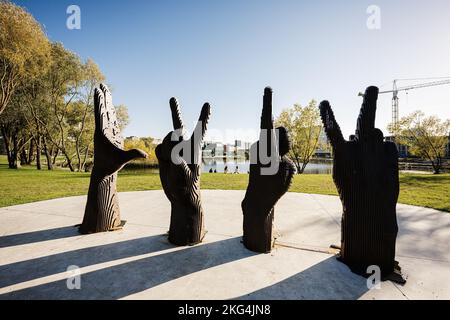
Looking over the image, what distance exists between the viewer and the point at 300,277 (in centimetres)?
300

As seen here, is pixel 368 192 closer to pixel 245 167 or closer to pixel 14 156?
pixel 14 156

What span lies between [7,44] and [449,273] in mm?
21191

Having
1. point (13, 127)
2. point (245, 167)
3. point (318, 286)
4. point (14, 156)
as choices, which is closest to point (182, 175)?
point (318, 286)

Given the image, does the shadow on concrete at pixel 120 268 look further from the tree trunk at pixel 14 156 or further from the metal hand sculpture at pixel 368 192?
the tree trunk at pixel 14 156

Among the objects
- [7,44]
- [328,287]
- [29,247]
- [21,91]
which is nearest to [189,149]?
[328,287]

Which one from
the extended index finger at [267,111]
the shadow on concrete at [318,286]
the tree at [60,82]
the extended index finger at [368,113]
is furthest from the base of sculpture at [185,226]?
the tree at [60,82]

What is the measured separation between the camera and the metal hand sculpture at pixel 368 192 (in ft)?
10.2

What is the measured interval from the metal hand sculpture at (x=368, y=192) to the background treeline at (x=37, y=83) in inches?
745

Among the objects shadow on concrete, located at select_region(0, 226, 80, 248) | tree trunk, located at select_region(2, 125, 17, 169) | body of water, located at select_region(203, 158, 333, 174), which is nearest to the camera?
shadow on concrete, located at select_region(0, 226, 80, 248)

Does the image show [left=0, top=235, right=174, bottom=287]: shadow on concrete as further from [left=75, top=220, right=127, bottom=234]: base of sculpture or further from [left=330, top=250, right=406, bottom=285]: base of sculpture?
[left=330, top=250, right=406, bottom=285]: base of sculpture

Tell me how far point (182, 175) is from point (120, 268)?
164 centimetres

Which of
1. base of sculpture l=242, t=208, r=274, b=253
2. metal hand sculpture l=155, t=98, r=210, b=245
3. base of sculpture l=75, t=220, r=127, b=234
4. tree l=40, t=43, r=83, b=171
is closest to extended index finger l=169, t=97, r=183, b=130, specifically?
metal hand sculpture l=155, t=98, r=210, b=245

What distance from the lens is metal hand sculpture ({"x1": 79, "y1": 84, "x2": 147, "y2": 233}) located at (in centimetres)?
457

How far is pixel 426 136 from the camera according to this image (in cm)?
2284
